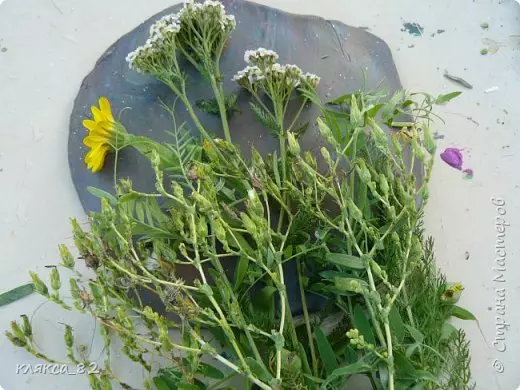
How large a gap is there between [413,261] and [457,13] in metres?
0.55

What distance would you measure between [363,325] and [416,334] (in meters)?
0.06

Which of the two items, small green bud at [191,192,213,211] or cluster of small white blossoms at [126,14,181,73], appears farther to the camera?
cluster of small white blossoms at [126,14,181,73]

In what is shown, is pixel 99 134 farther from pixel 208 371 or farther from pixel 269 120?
pixel 208 371

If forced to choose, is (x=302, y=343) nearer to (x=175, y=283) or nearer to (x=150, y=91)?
(x=175, y=283)

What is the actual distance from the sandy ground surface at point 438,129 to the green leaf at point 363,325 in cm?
26

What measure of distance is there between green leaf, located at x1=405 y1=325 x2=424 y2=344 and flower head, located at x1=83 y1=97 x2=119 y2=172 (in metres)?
0.43

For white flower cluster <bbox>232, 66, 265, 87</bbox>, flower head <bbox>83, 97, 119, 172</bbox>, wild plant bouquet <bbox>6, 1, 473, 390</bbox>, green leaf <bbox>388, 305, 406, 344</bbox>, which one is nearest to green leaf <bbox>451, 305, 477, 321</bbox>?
wild plant bouquet <bbox>6, 1, 473, 390</bbox>

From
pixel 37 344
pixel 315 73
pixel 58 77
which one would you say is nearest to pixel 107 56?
A: pixel 58 77

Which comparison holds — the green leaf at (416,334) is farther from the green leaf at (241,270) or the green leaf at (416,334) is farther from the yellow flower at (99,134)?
the yellow flower at (99,134)

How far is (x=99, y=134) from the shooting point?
0.81 metres

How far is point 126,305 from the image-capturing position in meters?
0.66

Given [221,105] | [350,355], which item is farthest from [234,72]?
[350,355]

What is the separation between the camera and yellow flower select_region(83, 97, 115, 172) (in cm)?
80

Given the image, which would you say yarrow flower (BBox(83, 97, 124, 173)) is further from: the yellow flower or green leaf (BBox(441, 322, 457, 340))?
green leaf (BBox(441, 322, 457, 340))
